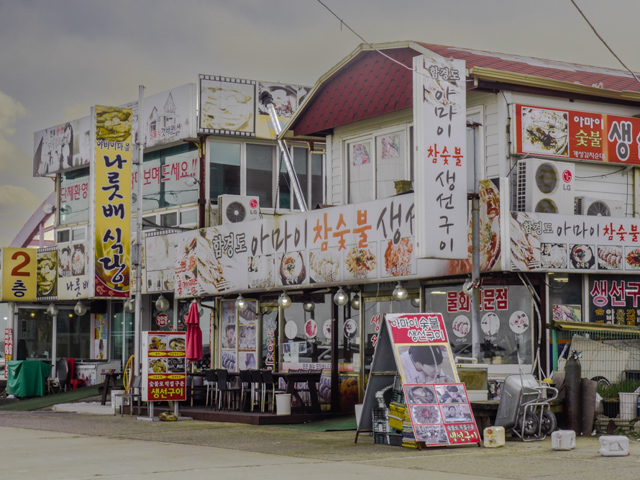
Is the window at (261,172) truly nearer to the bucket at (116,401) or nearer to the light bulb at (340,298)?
the bucket at (116,401)

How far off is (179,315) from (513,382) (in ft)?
46.5

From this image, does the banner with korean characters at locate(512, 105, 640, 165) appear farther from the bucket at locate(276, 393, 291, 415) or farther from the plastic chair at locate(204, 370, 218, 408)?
the plastic chair at locate(204, 370, 218, 408)

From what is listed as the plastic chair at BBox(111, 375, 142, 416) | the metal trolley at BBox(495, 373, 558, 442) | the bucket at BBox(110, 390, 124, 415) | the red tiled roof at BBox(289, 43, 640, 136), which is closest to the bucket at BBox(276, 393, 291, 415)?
the plastic chair at BBox(111, 375, 142, 416)

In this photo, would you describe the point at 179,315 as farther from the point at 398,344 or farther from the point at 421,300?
the point at 398,344

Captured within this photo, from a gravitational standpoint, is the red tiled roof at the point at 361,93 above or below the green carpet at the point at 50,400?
above

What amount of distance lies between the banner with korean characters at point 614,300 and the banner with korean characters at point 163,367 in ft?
27.0

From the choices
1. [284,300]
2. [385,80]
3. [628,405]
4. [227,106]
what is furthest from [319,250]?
[227,106]

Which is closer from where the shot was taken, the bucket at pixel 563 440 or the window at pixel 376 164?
the bucket at pixel 563 440

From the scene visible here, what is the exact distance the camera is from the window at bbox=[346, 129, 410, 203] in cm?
1981

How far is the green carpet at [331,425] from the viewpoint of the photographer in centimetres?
1787

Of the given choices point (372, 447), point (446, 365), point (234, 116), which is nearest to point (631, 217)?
point (446, 365)

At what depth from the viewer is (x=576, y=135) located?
17969mm

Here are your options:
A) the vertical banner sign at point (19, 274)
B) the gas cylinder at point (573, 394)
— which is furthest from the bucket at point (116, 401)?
the gas cylinder at point (573, 394)

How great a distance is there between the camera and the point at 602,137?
18.3 metres
